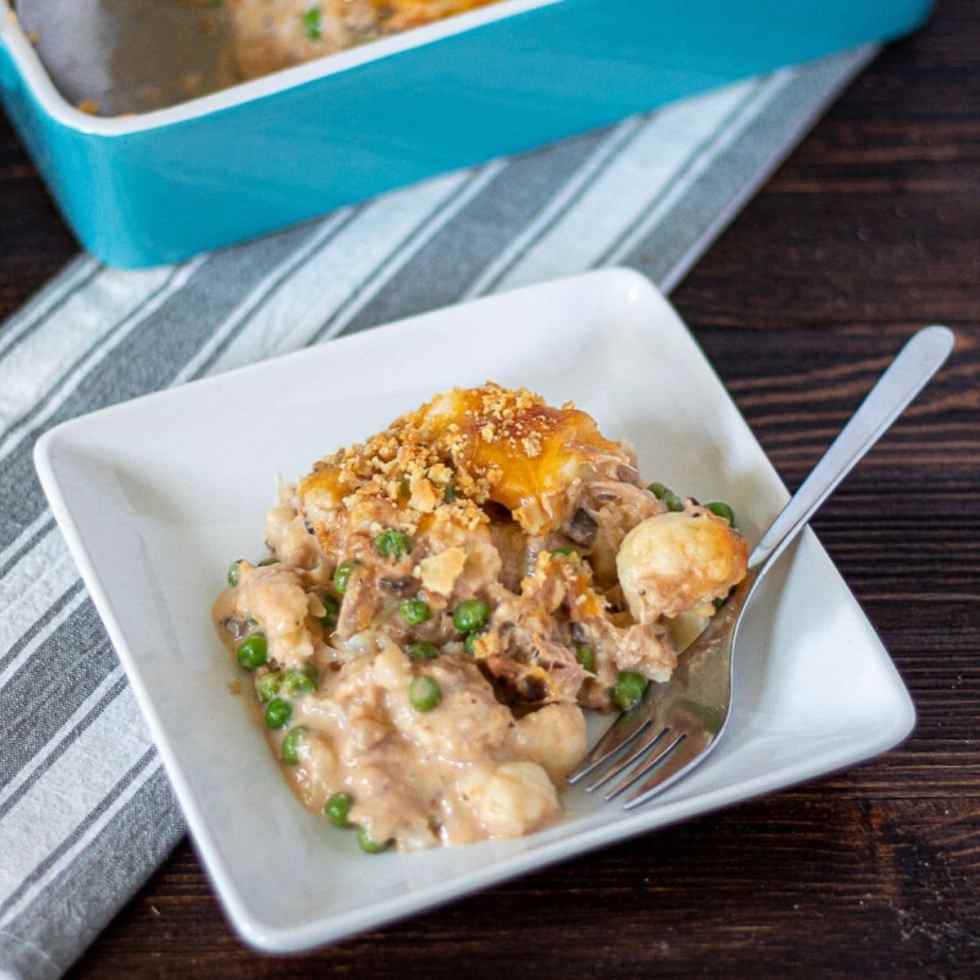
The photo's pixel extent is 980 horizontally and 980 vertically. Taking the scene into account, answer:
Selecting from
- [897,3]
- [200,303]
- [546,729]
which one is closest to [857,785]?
[546,729]

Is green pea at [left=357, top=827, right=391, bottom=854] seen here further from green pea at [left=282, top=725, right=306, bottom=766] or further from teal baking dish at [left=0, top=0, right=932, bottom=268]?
teal baking dish at [left=0, top=0, right=932, bottom=268]

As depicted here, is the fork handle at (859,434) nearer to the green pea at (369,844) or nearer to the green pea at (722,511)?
the green pea at (722,511)

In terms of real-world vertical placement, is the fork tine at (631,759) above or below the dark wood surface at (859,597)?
above

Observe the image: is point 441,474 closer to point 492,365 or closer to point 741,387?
Result: point 492,365

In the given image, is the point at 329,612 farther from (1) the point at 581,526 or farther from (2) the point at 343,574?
(1) the point at 581,526

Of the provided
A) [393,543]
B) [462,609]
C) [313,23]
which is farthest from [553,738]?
[313,23]

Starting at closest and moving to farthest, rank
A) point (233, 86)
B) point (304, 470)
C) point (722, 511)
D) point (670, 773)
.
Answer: point (670, 773), point (722, 511), point (304, 470), point (233, 86)

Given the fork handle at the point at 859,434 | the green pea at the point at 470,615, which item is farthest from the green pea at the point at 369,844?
the fork handle at the point at 859,434

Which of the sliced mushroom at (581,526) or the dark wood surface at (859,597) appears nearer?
the dark wood surface at (859,597)
